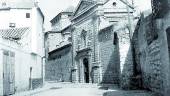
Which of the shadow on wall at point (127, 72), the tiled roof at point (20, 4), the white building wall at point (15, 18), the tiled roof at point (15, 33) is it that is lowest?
the shadow on wall at point (127, 72)

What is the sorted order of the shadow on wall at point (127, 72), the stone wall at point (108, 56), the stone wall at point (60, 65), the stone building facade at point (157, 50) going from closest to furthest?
1. the stone building facade at point (157, 50)
2. the shadow on wall at point (127, 72)
3. the stone wall at point (108, 56)
4. the stone wall at point (60, 65)

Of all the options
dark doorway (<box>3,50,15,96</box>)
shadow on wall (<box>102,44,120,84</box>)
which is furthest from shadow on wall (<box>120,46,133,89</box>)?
dark doorway (<box>3,50,15,96</box>)

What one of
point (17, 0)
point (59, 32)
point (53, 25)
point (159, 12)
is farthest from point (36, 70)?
point (53, 25)

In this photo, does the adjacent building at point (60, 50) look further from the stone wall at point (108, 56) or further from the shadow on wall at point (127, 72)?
the shadow on wall at point (127, 72)

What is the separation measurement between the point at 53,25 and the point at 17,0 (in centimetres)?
2499

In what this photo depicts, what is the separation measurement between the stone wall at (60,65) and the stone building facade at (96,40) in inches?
139

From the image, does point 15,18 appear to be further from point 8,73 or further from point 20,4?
point 8,73

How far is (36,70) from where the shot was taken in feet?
83.4

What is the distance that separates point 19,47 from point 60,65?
2540 centimetres

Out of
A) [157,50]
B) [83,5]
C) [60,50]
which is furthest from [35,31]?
[60,50]

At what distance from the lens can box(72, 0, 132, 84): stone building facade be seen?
27984 millimetres

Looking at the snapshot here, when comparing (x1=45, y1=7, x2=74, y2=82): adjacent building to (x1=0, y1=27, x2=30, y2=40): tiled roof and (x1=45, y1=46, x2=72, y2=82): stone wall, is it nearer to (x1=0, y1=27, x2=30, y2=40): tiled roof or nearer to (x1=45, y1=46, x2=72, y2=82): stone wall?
(x1=45, y1=46, x2=72, y2=82): stone wall

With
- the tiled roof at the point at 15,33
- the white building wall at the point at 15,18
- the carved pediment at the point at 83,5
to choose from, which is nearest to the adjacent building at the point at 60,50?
the carved pediment at the point at 83,5

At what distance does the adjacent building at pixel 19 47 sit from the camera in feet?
52.6
